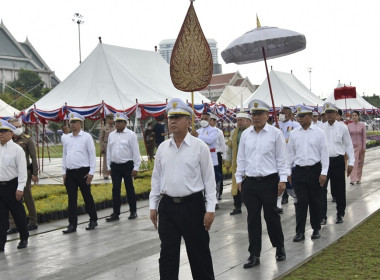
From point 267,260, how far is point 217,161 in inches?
196

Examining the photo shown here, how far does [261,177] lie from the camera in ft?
20.9

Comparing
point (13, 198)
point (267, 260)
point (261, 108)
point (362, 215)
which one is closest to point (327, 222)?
point (362, 215)

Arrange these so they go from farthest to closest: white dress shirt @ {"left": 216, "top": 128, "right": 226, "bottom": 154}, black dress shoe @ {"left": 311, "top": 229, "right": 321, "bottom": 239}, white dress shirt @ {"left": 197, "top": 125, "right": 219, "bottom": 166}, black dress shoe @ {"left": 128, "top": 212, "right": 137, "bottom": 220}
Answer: white dress shirt @ {"left": 216, "top": 128, "right": 226, "bottom": 154}
white dress shirt @ {"left": 197, "top": 125, "right": 219, "bottom": 166}
black dress shoe @ {"left": 128, "top": 212, "right": 137, "bottom": 220}
black dress shoe @ {"left": 311, "top": 229, "right": 321, "bottom": 239}

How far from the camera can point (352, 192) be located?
12852 millimetres

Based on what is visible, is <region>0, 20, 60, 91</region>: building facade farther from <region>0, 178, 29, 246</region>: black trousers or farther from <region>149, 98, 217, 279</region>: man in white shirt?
<region>149, 98, 217, 279</region>: man in white shirt

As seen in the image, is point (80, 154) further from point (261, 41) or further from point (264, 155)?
point (264, 155)

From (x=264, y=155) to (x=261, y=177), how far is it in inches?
10.2

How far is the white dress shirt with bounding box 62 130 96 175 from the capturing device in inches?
366

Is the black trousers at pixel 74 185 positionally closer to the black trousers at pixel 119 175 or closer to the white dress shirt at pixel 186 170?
the black trousers at pixel 119 175

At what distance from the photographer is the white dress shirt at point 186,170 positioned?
15.6ft

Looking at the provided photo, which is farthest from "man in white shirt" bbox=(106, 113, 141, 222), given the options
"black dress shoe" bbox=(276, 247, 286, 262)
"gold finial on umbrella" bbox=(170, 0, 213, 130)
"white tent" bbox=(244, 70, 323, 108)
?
"white tent" bbox=(244, 70, 323, 108)

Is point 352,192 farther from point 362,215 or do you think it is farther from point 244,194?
point 244,194

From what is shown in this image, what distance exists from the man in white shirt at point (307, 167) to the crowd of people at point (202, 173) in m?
0.01

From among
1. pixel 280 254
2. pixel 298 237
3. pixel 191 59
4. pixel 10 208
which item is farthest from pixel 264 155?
pixel 191 59
